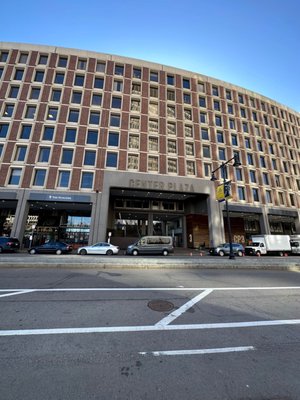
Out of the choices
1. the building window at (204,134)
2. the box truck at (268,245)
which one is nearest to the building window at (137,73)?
the building window at (204,134)

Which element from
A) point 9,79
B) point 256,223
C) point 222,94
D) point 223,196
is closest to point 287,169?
point 256,223

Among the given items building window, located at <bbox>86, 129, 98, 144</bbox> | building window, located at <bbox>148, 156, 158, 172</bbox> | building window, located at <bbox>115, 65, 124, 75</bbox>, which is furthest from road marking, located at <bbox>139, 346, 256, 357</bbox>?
building window, located at <bbox>115, 65, 124, 75</bbox>

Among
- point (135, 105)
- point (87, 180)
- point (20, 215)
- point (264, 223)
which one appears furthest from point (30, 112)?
point (264, 223)

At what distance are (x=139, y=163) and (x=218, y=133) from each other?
54.1 feet

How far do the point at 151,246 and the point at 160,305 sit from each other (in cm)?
1714

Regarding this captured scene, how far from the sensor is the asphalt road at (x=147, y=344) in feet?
8.20

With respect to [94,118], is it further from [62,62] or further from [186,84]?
[186,84]

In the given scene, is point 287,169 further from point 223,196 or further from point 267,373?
point 267,373

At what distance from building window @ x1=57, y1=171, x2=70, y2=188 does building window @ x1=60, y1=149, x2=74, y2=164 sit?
164 cm

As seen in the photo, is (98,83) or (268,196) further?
(268,196)

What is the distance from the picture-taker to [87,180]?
26141mm

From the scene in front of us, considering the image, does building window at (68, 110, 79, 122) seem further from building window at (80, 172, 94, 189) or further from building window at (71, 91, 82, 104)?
building window at (80, 172, 94, 189)

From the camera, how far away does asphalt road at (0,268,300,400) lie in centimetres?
250

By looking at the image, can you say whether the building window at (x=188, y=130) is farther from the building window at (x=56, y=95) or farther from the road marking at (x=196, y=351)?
the road marking at (x=196, y=351)
